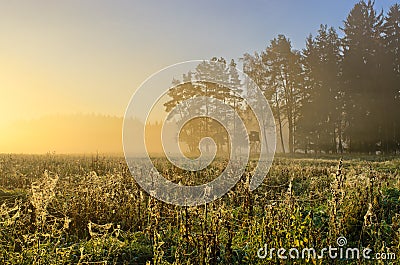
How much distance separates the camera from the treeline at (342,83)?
125ft

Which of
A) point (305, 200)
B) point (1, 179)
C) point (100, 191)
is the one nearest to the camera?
point (100, 191)

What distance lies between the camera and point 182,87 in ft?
158

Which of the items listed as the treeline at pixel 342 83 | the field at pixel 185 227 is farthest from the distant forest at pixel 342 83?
the field at pixel 185 227

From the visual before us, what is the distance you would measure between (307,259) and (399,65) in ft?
137

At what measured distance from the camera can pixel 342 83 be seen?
1602 inches

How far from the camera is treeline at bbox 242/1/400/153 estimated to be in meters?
38.1

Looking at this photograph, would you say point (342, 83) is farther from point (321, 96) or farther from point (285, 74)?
point (285, 74)

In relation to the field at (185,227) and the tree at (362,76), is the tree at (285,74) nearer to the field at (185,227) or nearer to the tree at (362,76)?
the tree at (362,76)

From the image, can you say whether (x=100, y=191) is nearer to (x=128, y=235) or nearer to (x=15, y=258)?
(x=128, y=235)

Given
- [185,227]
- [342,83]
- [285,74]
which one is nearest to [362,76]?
[342,83]

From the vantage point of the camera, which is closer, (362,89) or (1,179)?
(1,179)

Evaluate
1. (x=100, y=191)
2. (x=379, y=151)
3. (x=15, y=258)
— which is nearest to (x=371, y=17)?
(x=379, y=151)

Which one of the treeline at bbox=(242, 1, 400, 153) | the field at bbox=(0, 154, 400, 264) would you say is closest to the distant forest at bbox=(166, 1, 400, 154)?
the treeline at bbox=(242, 1, 400, 153)

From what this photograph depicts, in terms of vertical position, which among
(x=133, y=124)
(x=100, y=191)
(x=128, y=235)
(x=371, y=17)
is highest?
(x=371, y=17)
